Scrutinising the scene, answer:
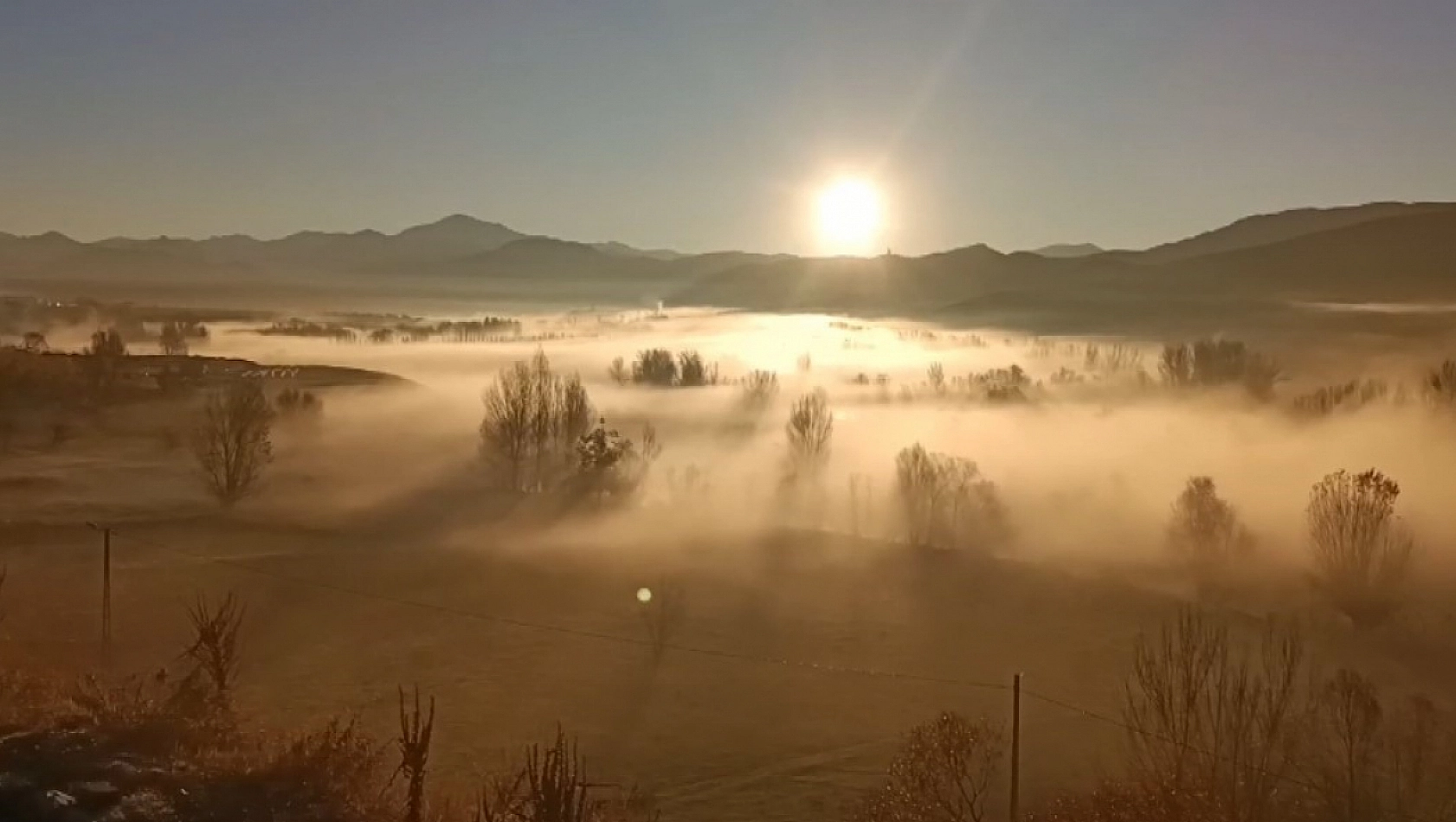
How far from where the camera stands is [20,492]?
58.9 meters

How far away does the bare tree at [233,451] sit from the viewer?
60844 mm

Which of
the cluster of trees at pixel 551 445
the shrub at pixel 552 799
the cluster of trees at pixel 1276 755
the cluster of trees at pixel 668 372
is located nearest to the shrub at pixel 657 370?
the cluster of trees at pixel 668 372

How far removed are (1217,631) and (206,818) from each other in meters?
30.5

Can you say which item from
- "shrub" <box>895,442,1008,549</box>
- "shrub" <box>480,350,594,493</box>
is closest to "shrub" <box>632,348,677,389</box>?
"shrub" <box>480,350,594,493</box>

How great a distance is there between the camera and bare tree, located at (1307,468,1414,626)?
51.6 metres

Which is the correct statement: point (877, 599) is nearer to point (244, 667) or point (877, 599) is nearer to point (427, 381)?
point (244, 667)

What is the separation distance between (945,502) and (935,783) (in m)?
50.0

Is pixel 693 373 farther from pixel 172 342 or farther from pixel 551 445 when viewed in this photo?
pixel 172 342

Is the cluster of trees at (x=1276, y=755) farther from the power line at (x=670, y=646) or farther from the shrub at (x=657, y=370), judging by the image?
the shrub at (x=657, y=370)

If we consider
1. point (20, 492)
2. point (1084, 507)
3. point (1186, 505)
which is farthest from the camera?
point (1084, 507)

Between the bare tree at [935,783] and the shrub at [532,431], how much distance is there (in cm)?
Result: 4563

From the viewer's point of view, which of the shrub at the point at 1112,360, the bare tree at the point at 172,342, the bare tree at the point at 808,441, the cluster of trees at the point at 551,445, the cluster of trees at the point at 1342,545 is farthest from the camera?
the shrub at the point at 1112,360

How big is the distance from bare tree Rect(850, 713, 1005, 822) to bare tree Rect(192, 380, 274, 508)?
44665 millimetres

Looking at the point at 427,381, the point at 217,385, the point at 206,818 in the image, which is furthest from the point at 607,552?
the point at 427,381
